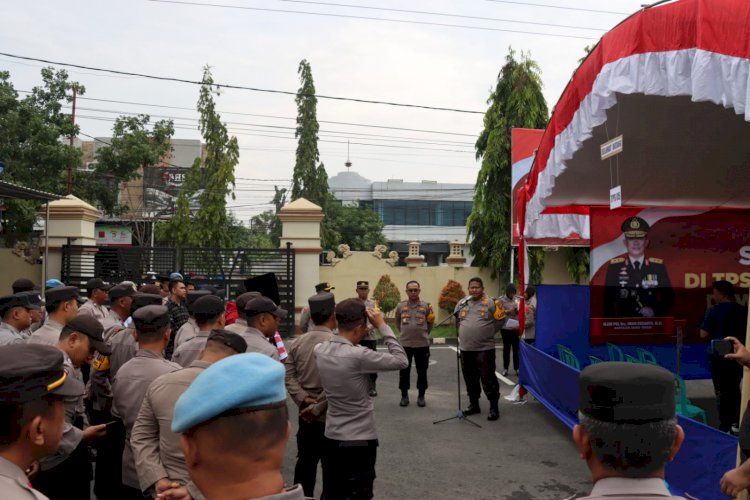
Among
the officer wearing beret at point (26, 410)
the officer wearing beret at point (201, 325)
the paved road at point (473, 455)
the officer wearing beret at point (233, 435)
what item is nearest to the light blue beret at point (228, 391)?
the officer wearing beret at point (233, 435)

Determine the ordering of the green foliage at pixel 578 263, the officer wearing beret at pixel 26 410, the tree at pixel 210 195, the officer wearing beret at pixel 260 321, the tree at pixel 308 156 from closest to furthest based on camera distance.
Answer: the officer wearing beret at pixel 26 410 → the officer wearing beret at pixel 260 321 → the green foliage at pixel 578 263 → the tree at pixel 210 195 → the tree at pixel 308 156

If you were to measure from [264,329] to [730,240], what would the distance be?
8536 mm

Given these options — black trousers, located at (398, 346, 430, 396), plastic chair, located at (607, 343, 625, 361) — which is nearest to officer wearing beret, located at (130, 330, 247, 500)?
black trousers, located at (398, 346, 430, 396)

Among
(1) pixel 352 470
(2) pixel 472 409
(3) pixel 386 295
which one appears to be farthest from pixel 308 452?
(3) pixel 386 295

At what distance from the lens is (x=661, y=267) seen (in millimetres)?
10859

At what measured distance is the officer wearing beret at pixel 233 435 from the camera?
160 cm

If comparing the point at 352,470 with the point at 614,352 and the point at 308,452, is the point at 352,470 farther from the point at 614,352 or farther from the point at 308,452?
the point at 614,352

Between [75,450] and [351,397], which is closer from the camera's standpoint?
[75,450]

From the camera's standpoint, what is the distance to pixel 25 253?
1734 centimetres

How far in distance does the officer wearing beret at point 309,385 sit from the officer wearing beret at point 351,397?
402mm

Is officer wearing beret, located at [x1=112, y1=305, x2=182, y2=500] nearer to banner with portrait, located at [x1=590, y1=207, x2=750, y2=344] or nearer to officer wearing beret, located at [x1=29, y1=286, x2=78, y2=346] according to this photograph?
officer wearing beret, located at [x1=29, y1=286, x2=78, y2=346]

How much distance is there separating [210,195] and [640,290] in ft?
62.7

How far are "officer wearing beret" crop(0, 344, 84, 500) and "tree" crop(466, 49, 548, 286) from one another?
59.6 ft

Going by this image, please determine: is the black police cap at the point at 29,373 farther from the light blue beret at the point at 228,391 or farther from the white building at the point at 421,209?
the white building at the point at 421,209
